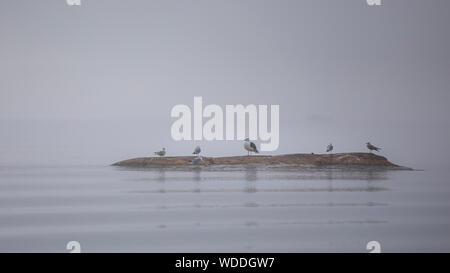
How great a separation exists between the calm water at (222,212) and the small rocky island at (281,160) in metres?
1.13

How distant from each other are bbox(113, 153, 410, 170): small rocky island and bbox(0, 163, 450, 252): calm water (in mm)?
1131

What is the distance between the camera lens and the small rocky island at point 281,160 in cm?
1220

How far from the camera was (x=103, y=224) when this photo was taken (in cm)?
770

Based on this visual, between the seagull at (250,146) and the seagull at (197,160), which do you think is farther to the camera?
the seagull at (197,160)

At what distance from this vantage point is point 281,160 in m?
12.5

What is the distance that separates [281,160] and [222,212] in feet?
15.5

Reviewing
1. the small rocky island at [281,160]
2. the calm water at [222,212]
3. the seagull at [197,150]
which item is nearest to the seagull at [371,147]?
the small rocky island at [281,160]

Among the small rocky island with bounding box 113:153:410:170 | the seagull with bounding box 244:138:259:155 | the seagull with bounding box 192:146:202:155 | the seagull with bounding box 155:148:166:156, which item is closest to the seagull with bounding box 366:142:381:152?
the small rocky island with bounding box 113:153:410:170

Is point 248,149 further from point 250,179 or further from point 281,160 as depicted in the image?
point 250,179

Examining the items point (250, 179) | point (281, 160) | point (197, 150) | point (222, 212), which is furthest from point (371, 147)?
point (222, 212)

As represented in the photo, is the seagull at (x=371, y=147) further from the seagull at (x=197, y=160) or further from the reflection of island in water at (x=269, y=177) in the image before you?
the seagull at (x=197, y=160)

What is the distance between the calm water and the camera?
23.0 feet

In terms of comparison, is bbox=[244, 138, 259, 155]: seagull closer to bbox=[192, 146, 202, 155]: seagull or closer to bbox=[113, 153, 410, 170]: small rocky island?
bbox=[113, 153, 410, 170]: small rocky island
